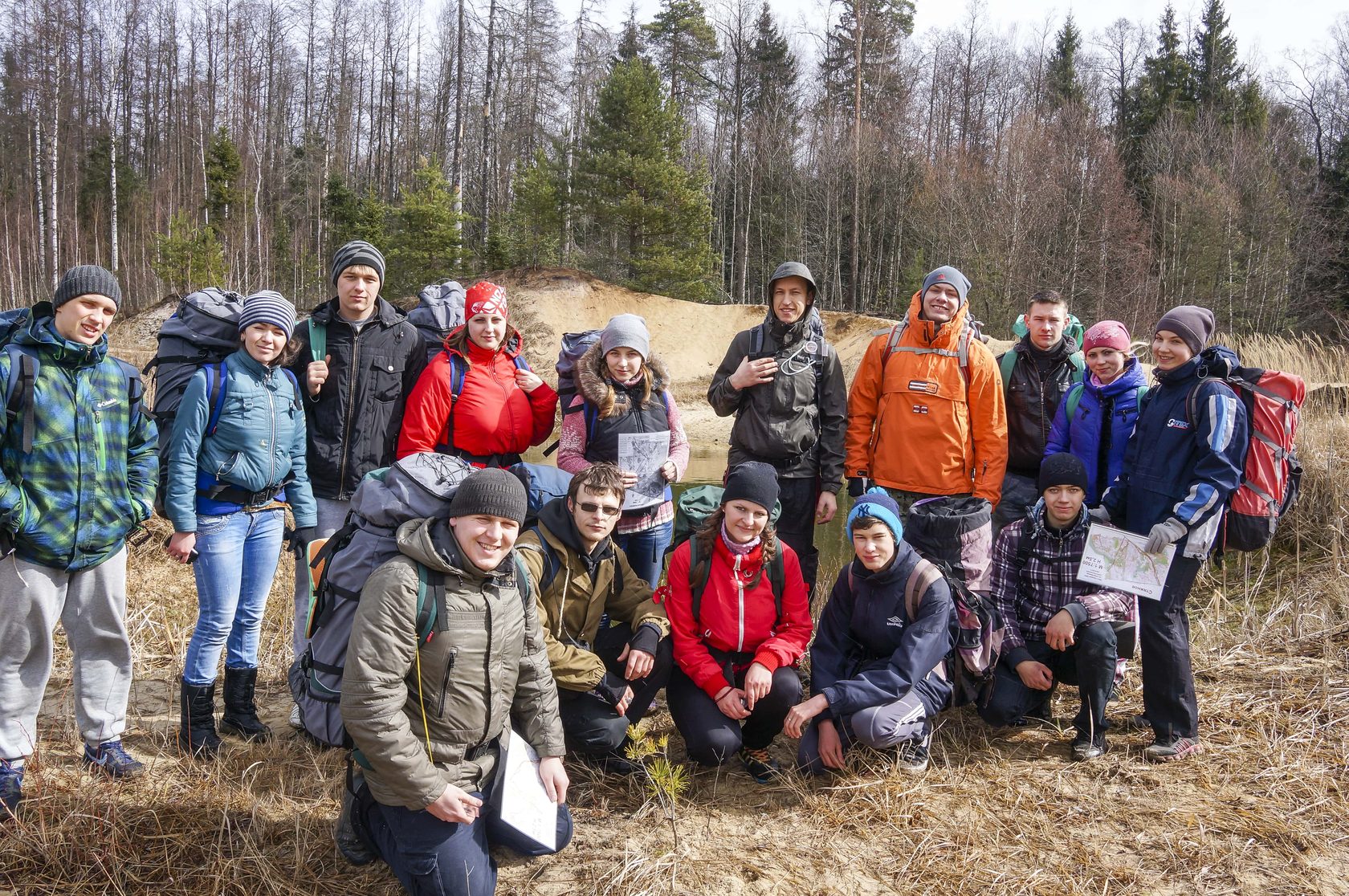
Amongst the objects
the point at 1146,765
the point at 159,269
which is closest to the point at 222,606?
the point at 1146,765

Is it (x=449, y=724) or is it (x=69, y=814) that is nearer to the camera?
(x=449, y=724)

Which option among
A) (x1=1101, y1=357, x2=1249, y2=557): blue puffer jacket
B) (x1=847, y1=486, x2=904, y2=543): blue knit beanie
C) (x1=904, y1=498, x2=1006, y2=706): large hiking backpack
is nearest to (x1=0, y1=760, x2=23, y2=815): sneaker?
(x1=847, y1=486, x2=904, y2=543): blue knit beanie

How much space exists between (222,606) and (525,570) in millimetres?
1573

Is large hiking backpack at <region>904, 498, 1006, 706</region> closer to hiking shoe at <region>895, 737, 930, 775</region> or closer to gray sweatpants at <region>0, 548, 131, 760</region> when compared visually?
hiking shoe at <region>895, 737, 930, 775</region>

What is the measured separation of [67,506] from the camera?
10.3 ft

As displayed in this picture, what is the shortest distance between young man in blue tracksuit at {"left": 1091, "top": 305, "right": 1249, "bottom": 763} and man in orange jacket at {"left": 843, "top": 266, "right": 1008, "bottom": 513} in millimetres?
708

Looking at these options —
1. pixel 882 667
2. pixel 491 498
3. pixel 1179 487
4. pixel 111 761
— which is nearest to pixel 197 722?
→ pixel 111 761

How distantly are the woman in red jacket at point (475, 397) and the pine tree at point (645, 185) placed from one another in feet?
62.5

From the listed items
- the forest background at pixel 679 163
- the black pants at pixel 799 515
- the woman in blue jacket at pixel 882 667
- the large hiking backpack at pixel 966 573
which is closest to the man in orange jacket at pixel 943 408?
the large hiking backpack at pixel 966 573

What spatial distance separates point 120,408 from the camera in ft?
11.0

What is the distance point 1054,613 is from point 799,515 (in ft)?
4.52

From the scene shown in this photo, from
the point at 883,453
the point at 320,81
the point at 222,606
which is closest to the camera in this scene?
the point at 222,606

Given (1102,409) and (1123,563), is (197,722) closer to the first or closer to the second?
(1123,563)

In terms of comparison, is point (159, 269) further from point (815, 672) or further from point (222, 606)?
point (815, 672)
